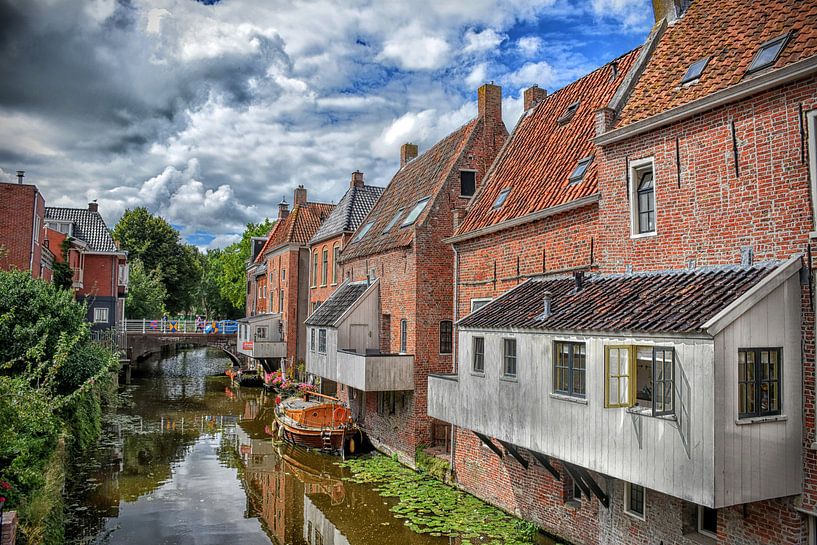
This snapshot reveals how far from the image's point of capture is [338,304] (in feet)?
78.5

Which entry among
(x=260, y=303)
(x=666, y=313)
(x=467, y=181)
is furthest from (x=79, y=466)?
(x=260, y=303)

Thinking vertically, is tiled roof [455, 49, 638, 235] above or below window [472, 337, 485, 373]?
above

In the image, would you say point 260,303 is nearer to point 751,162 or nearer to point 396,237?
point 396,237

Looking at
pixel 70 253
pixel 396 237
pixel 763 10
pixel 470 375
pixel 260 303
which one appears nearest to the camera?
pixel 763 10

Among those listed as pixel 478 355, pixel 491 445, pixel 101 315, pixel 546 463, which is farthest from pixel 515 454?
pixel 101 315

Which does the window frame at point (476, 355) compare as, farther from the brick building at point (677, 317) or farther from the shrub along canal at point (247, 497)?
the shrub along canal at point (247, 497)

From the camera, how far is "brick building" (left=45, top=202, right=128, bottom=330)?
40031mm

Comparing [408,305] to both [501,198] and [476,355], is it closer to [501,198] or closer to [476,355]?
[501,198]

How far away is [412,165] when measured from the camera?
1076 inches

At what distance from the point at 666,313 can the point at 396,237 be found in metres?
13.6

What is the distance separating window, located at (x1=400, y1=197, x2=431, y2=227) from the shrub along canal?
312 inches

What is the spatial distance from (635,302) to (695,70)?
14.3 feet

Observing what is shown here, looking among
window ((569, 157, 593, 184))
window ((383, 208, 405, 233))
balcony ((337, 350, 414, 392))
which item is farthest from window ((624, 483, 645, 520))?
window ((383, 208, 405, 233))

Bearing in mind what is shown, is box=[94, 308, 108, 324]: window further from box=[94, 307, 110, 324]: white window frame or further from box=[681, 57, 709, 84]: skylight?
box=[681, 57, 709, 84]: skylight
